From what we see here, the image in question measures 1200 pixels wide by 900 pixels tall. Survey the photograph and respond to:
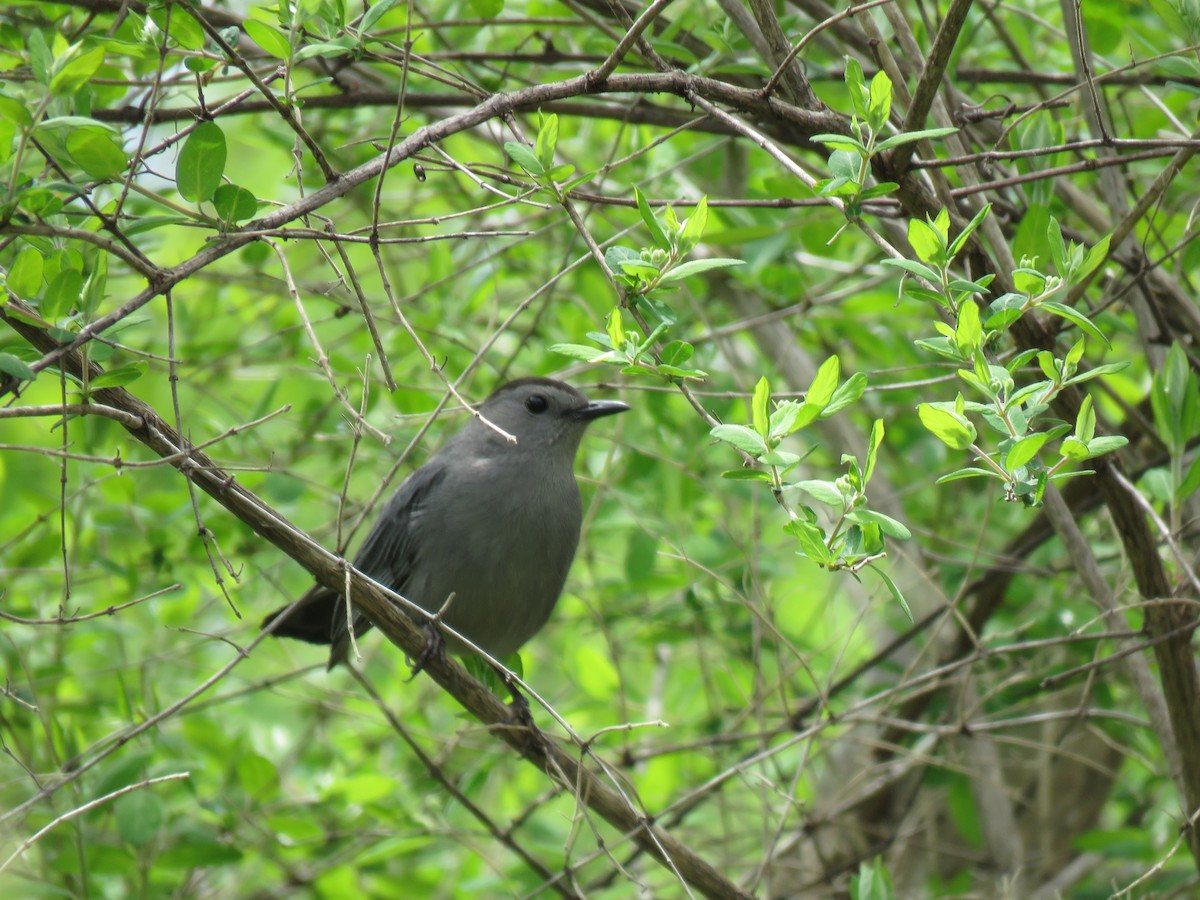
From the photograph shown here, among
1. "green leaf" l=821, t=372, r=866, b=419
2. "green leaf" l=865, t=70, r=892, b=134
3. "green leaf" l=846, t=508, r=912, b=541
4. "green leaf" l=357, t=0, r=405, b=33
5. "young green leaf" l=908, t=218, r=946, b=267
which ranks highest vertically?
"green leaf" l=357, t=0, r=405, b=33

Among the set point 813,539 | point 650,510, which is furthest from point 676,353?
point 650,510

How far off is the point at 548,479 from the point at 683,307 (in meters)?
1.07

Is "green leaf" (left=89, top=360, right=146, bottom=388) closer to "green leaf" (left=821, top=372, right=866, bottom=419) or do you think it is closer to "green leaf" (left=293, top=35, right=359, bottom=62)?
"green leaf" (left=293, top=35, right=359, bottom=62)

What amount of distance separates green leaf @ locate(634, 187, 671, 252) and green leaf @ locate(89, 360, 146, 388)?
102 cm

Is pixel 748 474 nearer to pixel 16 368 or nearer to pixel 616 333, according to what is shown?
pixel 616 333

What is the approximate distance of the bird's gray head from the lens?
4668 mm

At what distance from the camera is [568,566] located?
460 centimetres

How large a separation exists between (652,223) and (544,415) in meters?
2.38

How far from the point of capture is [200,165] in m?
2.45

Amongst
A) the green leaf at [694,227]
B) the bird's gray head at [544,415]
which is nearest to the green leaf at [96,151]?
the green leaf at [694,227]

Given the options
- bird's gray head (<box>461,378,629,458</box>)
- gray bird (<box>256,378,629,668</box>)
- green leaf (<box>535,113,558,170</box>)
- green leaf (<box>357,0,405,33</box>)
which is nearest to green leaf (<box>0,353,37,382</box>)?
green leaf (<box>357,0,405,33</box>)

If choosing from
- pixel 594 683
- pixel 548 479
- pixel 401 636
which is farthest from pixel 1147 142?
pixel 594 683

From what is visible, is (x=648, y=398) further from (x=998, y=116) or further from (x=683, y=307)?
(x=998, y=116)

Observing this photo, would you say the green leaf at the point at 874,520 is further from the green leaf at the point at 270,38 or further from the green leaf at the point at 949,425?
the green leaf at the point at 270,38
